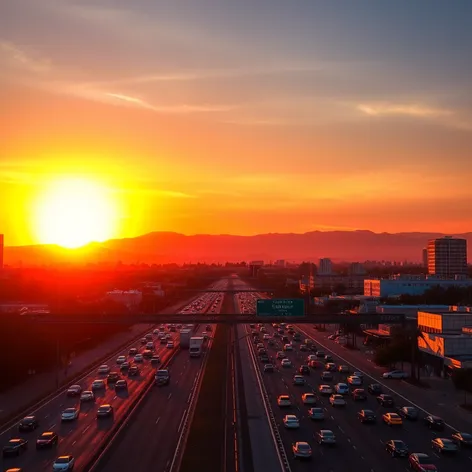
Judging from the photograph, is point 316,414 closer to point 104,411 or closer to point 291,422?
point 291,422

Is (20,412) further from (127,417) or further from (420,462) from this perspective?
(420,462)

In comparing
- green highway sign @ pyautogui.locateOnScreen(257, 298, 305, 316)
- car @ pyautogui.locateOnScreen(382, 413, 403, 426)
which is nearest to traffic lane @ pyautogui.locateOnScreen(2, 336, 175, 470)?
green highway sign @ pyautogui.locateOnScreen(257, 298, 305, 316)

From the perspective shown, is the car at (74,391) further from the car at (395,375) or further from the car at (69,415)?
the car at (395,375)

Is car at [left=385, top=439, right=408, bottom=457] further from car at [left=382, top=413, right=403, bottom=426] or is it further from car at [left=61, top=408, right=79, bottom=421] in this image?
car at [left=61, top=408, right=79, bottom=421]

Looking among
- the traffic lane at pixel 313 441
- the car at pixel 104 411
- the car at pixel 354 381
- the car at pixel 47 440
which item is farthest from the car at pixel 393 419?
the car at pixel 47 440

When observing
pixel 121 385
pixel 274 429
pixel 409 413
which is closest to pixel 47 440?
pixel 274 429

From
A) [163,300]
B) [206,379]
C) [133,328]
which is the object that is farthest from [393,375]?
[163,300]
